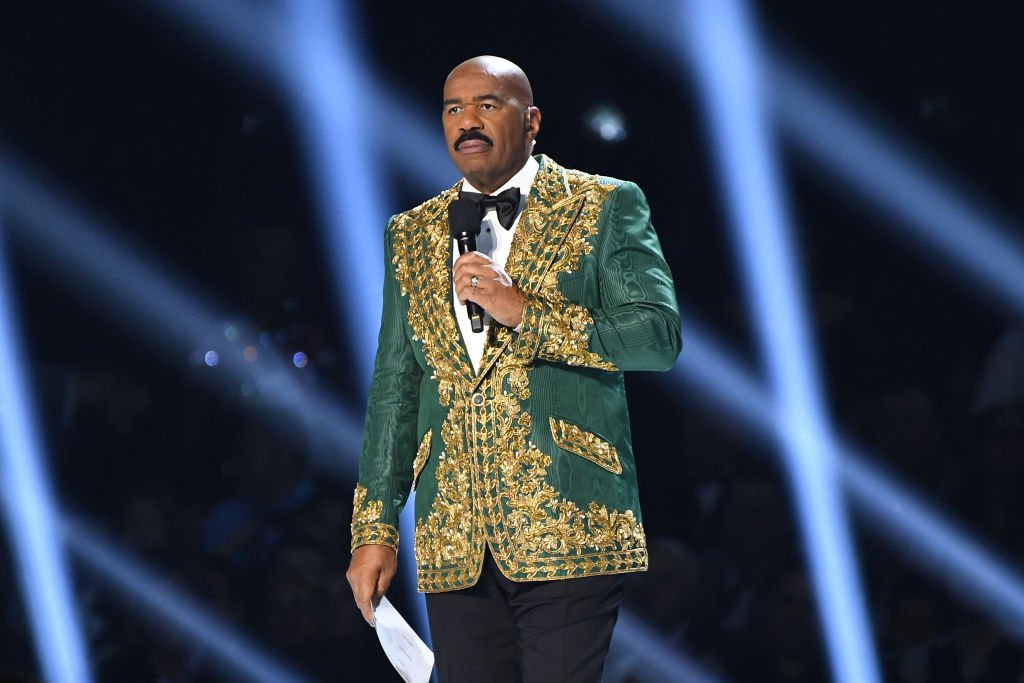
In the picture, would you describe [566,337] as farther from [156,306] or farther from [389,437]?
[156,306]

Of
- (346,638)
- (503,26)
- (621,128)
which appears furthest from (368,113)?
(346,638)

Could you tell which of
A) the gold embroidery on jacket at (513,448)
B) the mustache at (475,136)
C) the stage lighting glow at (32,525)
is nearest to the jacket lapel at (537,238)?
the gold embroidery on jacket at (513,448)

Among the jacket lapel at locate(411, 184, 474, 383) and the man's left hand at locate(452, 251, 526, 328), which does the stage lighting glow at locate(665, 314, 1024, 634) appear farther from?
the man's left hand at locate(452, 251, 526, 328)

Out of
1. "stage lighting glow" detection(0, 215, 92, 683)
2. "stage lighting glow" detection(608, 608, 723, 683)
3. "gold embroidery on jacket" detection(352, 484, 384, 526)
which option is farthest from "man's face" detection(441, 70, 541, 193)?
"stage lighting glow" detection(0, 215, 92, 683)

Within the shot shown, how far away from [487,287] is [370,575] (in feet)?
1.57

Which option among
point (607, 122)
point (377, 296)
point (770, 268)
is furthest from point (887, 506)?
point (377, 296)

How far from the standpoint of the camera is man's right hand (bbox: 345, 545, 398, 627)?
211 cm

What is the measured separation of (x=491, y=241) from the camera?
2.15 meters

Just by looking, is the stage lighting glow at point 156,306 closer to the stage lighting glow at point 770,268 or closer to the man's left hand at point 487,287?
the stage lighting glow at point 770,268

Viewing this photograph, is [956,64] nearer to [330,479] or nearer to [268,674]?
[330,479]

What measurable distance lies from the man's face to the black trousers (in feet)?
1.87

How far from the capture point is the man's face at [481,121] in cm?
209

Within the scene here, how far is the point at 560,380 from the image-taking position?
2.05m

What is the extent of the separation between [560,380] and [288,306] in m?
2.50
